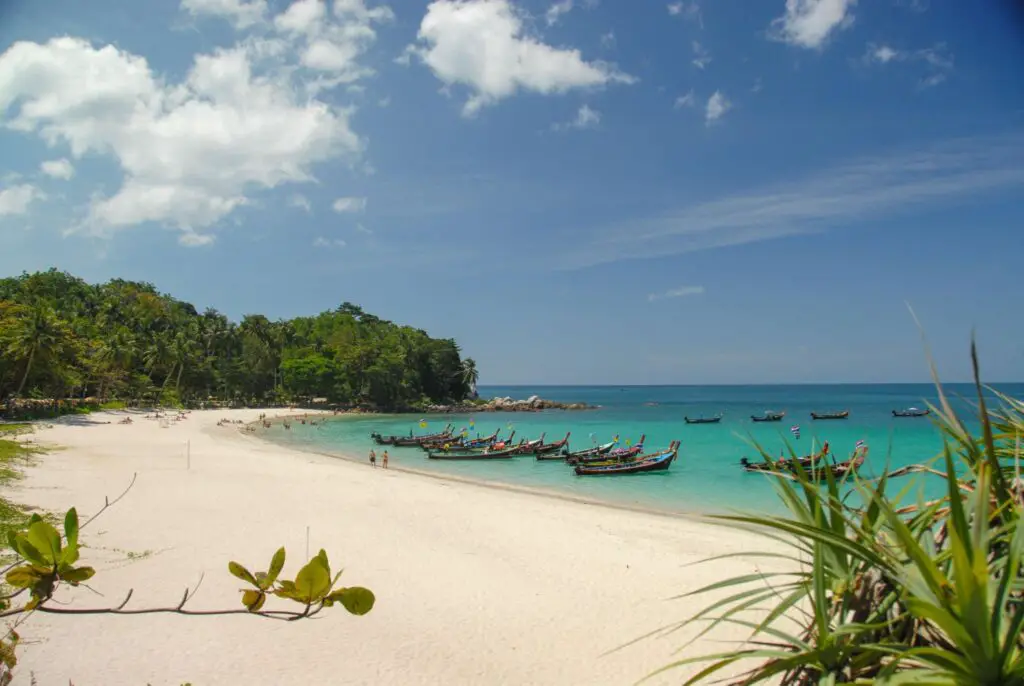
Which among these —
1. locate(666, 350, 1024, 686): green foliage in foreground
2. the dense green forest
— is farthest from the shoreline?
the dense green forest

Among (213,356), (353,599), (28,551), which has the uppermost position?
(213,356)

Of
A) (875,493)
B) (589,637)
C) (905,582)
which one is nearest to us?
(905,582)

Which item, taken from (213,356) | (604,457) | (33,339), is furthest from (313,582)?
(213,356)

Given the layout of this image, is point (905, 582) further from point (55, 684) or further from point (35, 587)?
point (55, 684)

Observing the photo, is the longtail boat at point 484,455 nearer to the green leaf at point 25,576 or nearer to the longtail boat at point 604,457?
the longtail boat at point 604,457

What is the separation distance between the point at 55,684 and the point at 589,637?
20.1 feet

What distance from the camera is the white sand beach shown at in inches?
269

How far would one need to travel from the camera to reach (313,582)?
1.64m

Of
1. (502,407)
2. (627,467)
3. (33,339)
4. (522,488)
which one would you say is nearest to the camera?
(522,488)

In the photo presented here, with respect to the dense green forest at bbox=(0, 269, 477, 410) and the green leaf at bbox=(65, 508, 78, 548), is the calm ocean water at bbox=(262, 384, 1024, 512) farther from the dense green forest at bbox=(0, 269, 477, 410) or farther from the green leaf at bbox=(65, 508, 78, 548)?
the dense green forest at bbox=(0, 269, 477, 410)

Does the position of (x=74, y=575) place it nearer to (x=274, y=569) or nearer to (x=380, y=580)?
(x=274, y=569)

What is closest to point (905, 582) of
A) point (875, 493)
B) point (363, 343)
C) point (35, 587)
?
point (875, 493)

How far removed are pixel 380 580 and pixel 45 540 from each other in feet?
29.2

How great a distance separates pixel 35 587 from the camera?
1.65m
